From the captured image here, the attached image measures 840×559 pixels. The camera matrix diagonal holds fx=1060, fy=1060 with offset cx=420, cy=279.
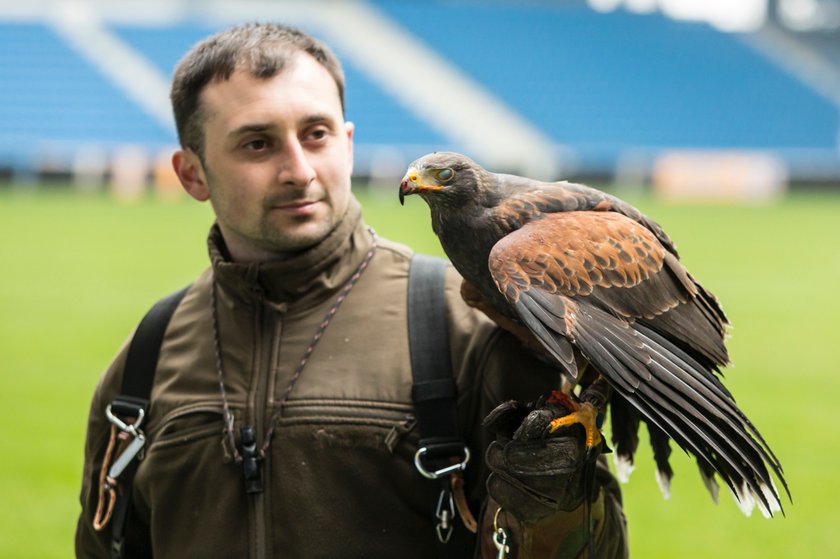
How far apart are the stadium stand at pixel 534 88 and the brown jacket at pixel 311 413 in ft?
68.8

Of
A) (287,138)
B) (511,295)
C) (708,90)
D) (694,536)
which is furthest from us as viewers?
(708,90)

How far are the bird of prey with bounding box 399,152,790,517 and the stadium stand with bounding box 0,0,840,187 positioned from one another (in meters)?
21.0

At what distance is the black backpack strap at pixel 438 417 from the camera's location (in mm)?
2072

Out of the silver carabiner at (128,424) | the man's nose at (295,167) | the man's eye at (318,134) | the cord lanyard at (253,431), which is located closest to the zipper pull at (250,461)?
the cord lanyard at (253,431)

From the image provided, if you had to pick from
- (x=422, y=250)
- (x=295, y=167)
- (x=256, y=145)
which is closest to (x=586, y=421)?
(x=295, y=167)

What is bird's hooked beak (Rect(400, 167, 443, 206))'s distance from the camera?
7.16 feet

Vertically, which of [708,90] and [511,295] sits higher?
[708,90]

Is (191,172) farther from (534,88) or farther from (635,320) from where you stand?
(534,88)

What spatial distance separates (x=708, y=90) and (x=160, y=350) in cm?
2844

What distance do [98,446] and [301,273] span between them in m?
0.63

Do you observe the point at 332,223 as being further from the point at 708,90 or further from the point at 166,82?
the point at 708,90

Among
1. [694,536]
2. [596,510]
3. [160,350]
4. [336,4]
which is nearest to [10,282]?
[694,536]

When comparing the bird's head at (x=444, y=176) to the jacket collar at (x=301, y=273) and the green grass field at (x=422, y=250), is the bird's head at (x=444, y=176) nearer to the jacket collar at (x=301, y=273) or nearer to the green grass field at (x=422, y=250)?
the jacket collar at (x=301, y=273)

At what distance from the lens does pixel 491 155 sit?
84.2ft
